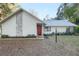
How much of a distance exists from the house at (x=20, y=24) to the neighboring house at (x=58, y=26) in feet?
0.25

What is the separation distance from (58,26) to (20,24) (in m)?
0.47

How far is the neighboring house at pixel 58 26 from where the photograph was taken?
6.85 meters

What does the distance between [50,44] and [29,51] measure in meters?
0.28

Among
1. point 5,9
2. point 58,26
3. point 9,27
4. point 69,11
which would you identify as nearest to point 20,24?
point 9,27

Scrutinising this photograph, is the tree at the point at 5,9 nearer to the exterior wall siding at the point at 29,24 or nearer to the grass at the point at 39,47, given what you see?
the exterior wall siding at the point at 29,24

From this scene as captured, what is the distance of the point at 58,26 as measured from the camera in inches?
270

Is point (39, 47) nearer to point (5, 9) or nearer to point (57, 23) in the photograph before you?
point (57, 23)

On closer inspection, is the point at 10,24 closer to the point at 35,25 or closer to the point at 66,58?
the point at 35,25

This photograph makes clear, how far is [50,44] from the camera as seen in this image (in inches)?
271

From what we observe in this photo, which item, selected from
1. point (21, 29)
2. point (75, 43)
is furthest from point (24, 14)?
point (75, 43)

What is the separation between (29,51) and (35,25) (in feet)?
1.08

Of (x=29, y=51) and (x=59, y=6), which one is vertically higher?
(x=59, y=6)

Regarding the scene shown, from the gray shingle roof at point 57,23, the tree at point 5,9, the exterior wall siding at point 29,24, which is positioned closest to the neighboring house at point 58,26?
the gray shingle roof at point 57,23

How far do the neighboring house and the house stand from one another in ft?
0.25
